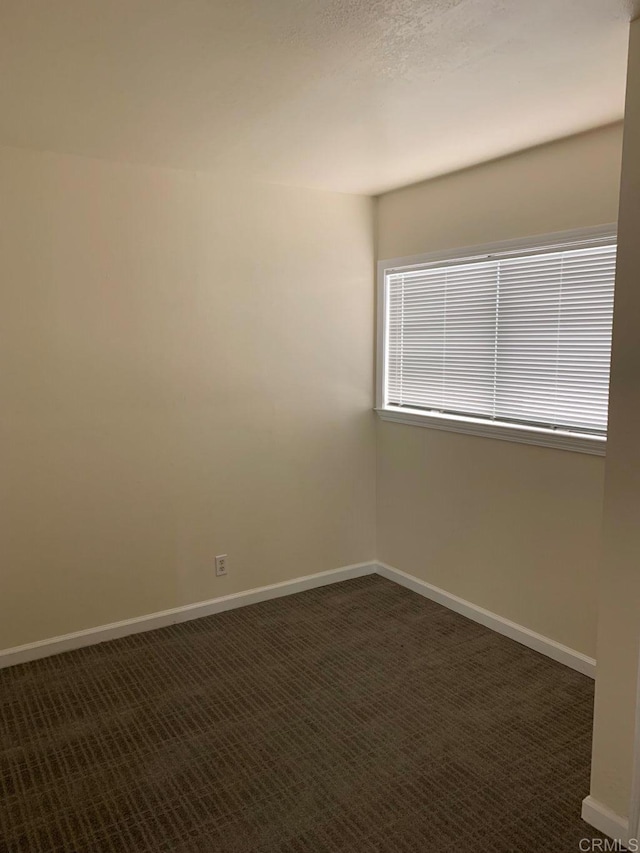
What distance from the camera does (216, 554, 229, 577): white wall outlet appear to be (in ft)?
12.5

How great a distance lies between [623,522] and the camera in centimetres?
201

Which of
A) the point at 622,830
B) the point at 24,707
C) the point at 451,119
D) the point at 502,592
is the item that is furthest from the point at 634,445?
the point at 24,707

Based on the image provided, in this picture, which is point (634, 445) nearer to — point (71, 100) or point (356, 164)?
point (356, 164)

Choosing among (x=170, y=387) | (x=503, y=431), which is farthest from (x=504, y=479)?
(x=170, y=387)

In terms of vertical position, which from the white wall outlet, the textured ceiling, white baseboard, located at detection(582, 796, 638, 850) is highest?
the textured ceiling

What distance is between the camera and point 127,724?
2.74 m

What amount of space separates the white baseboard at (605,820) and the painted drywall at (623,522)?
1.0 inches

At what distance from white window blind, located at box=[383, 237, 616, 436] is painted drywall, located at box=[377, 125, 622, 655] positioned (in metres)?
0.15

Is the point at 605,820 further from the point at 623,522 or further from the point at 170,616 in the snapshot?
the point at 170,616

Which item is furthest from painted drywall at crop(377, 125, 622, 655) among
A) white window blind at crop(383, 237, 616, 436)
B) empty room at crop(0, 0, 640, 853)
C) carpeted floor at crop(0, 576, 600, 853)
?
carpeted floor at crop(0, 576, 600, 853)

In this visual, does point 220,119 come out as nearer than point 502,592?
Yes

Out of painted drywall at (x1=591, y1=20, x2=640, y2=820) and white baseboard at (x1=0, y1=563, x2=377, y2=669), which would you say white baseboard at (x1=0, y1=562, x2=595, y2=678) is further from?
painted drywall at (x1=591, y1=20, x2=640, y2=820)

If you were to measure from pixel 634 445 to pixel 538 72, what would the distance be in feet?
4.19

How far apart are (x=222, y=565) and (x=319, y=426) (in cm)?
103
